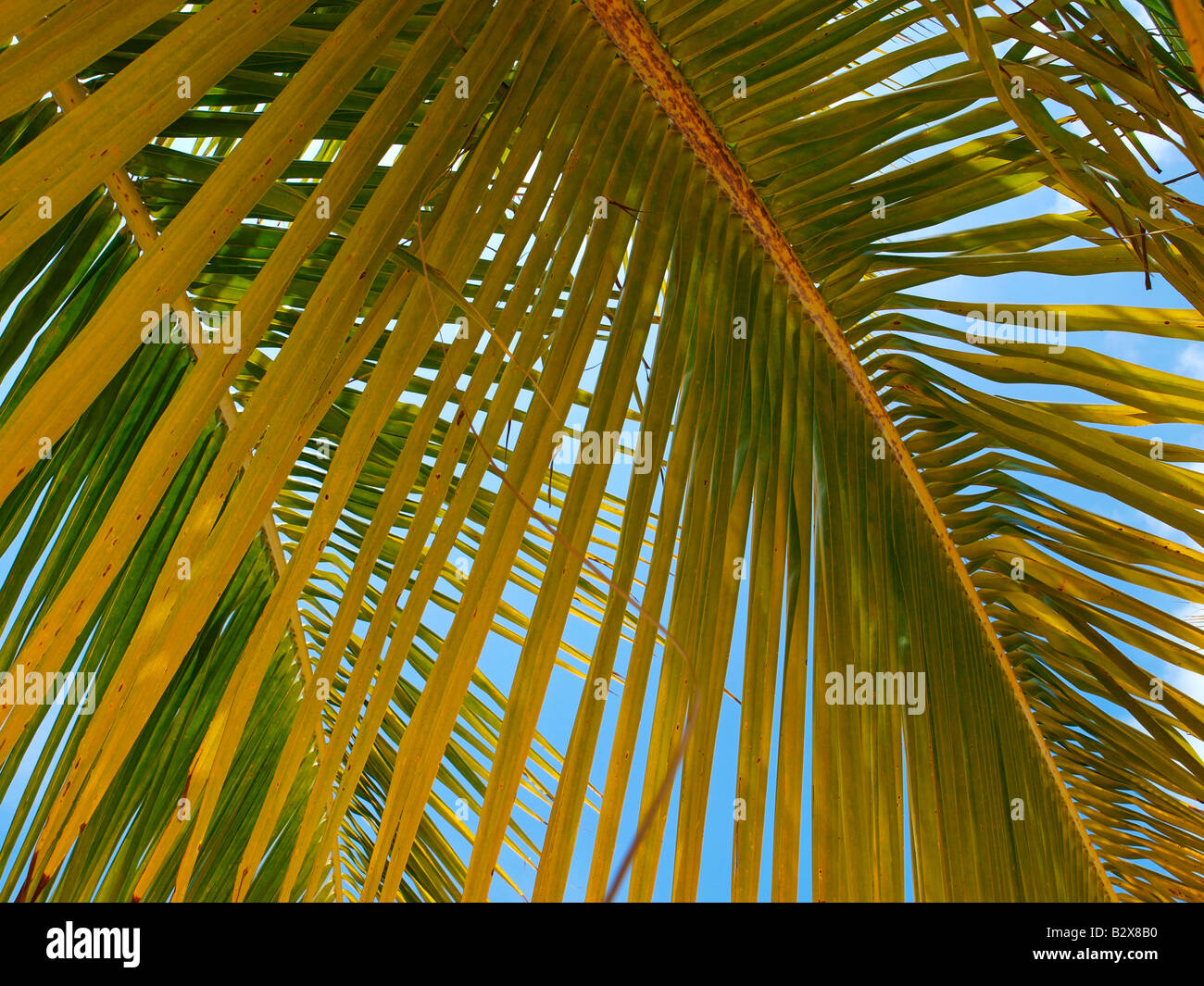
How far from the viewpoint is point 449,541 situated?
2.05 feet

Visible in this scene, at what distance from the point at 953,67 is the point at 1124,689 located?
2.90 ft

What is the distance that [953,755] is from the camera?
2.85 ft

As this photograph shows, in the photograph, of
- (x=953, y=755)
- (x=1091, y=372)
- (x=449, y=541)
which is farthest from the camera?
(x=1091, y=372)

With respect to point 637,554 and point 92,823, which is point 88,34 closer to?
point 637,554

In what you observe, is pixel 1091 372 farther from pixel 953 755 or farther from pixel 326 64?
pixel 326 64

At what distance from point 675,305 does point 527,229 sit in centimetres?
16

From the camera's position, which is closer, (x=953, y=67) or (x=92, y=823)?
(x=953, y=67)

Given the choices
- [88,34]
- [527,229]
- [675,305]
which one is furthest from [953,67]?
[88,34]

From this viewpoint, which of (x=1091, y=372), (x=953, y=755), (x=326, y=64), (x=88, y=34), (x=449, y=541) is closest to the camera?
(x=88, y=34)

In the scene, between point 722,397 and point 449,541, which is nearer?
point 449,541

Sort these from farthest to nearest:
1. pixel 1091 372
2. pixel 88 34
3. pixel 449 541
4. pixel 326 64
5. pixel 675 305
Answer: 1. pixel 1091 372
2. pixel 675 305
3. pixel 449 541
4. pixel 326 64
5. pixel 88 34

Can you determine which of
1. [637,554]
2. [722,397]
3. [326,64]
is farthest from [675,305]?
[326,64]
